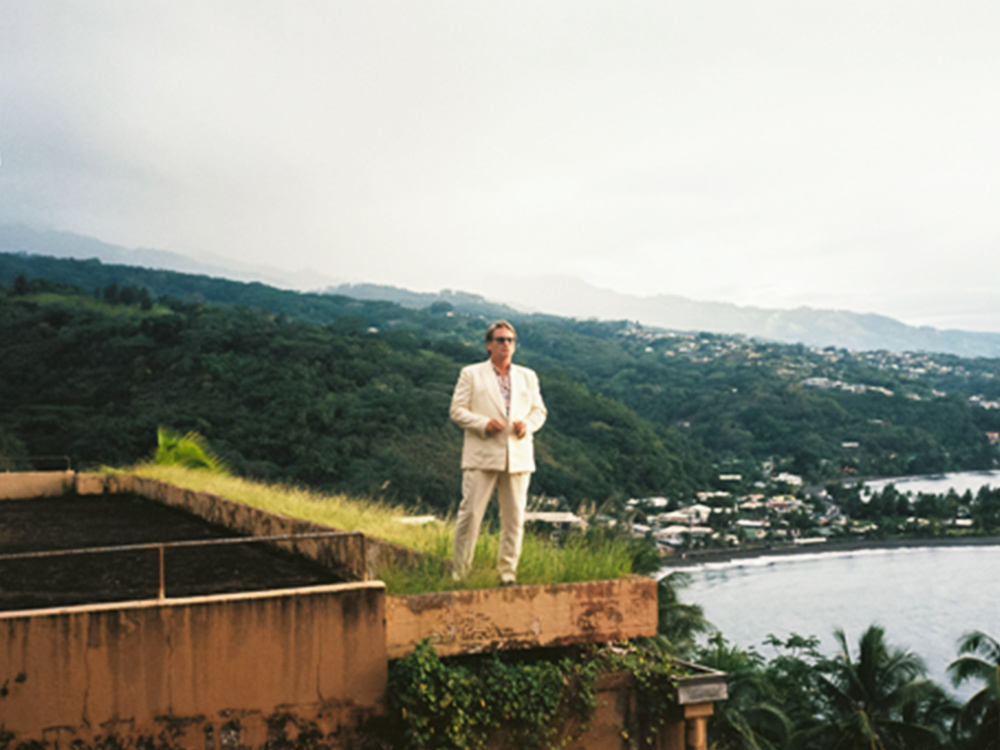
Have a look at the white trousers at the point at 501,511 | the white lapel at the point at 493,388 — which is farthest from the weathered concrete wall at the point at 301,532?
the white lapel at the point at 493,388

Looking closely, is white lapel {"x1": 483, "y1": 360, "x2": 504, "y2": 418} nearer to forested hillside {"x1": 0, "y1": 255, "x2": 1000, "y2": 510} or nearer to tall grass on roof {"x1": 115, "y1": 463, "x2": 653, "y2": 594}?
tall grass on roof {"x1": 115, "y1": 463, "x2": 653, "y2": 594}

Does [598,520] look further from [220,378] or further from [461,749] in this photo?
[220,378]

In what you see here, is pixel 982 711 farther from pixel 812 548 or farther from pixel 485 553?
pixel 812 548

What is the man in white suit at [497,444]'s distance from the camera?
20.4 ft

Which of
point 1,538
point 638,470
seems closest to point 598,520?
point 1,538

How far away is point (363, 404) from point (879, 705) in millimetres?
56876

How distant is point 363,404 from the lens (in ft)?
259

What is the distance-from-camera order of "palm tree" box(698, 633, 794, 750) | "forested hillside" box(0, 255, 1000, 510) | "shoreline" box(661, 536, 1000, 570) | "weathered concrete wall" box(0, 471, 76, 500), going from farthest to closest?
"shoreline" box(661, 536, 1000, 570) < "forested hillside" box(0, 255, 1000, 510) < "palm tree" box(698, 633, 794, 750) < "weathered concrete wall" box(0, 471, 76, 500)

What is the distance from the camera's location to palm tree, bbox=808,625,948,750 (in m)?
25.9

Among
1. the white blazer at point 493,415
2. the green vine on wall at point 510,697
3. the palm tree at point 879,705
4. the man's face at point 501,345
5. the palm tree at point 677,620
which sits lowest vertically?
the palm tree at point 879,705

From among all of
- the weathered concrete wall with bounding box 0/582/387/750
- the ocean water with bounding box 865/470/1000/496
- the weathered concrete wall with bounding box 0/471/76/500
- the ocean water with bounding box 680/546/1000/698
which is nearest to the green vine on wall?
the weathered concrete wall with bounding box 0/582/387/750

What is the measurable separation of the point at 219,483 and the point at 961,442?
15033cm

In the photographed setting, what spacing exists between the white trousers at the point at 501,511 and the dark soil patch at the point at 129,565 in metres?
1.18

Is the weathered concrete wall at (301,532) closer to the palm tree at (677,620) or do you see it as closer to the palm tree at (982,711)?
the palm tree at (677,620)
